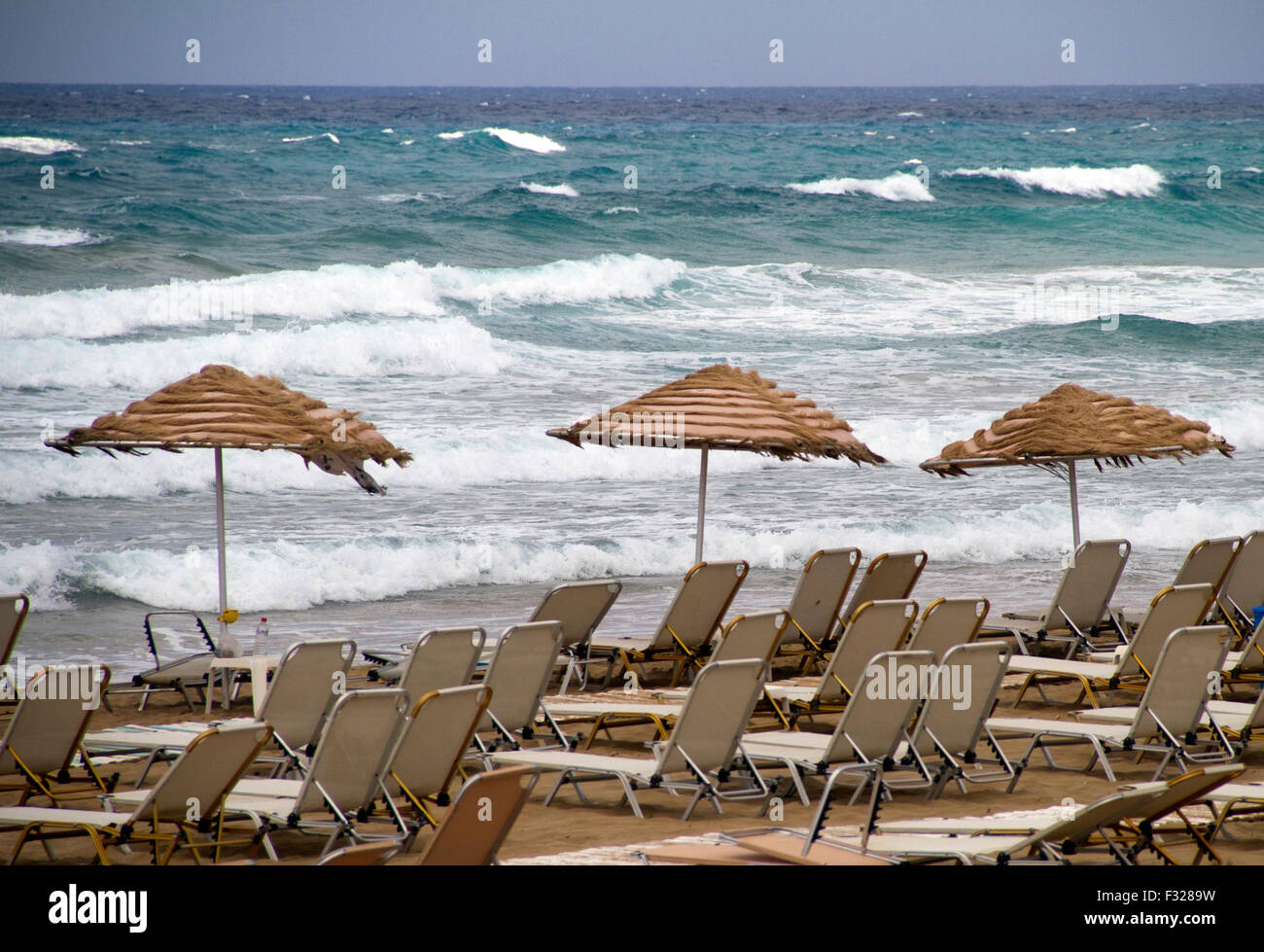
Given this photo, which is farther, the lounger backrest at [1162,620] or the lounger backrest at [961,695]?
the lounger backrest at [1162,620]

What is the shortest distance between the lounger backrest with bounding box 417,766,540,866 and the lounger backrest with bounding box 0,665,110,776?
1.79 metres

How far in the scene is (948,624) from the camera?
253 inches

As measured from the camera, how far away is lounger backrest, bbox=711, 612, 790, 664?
20.3 ft

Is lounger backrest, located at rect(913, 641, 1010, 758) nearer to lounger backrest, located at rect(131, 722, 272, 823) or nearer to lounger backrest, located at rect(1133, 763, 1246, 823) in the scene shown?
lounger backrest, located at rect(1133, 763, 1246, 823)

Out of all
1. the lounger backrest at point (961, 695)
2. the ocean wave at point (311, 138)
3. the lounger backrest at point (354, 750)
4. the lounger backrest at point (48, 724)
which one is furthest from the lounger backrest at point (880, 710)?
the ocean wave at point (311, 138)

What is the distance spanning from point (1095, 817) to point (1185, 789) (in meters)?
0.28

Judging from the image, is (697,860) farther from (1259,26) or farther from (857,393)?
(1259,26)

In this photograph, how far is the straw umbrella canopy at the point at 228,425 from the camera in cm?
750

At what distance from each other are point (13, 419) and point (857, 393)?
35.3ft

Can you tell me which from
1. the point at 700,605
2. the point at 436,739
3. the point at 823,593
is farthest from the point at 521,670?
the point at 823,593

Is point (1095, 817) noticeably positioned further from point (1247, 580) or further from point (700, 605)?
point (1247, 580)

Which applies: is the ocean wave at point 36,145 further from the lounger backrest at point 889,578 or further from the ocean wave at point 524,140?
the lounger backrest at point 889,578

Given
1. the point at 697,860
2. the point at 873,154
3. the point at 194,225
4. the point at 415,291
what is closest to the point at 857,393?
the point at 415,291

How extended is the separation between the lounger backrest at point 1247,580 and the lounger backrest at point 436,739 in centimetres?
528
